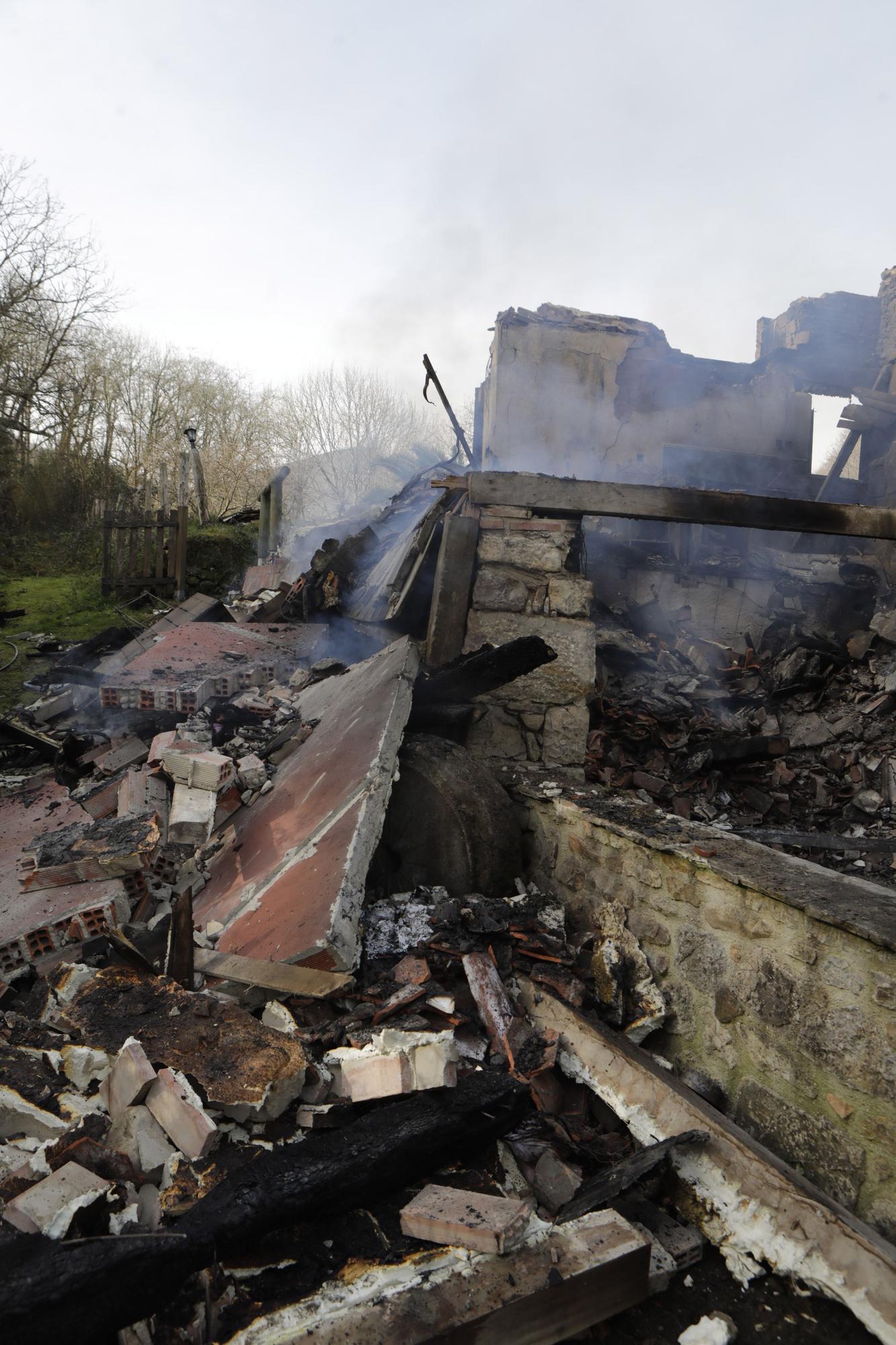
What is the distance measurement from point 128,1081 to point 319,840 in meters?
1.12

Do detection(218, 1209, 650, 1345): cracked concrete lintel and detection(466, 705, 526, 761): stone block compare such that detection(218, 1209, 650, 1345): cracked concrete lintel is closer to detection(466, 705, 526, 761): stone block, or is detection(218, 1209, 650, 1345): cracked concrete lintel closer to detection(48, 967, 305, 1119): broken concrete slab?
detection(48, 967, 305, 1119): broken concrete slab

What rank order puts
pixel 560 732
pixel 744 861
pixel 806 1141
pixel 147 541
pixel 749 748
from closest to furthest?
pixel 806 1141 → pixel 744 861 → pixel 560 732 → pixel 749 748 → pixel 147 541

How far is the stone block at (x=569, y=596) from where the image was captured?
13.5 ft

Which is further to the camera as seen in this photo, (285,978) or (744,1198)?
(285,978)

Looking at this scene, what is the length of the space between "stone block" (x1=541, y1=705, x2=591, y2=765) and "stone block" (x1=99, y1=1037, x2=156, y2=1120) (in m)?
2.52

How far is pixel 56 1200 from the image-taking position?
168 centimetres

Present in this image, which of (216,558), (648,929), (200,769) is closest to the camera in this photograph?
(648,929)

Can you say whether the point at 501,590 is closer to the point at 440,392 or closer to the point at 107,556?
the point at 440,392

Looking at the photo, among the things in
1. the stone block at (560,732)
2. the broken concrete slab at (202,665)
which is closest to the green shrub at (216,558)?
the broken concrete slab at (202,665)

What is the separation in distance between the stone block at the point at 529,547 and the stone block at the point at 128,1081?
289cm

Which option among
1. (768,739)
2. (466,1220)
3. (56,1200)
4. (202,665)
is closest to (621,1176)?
(466,1220)

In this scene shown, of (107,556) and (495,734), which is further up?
(107,556)

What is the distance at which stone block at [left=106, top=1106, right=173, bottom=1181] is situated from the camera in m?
1.89

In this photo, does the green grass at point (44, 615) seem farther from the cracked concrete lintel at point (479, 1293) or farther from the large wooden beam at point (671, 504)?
the cracked concrete lintel at point (479, 1293)
